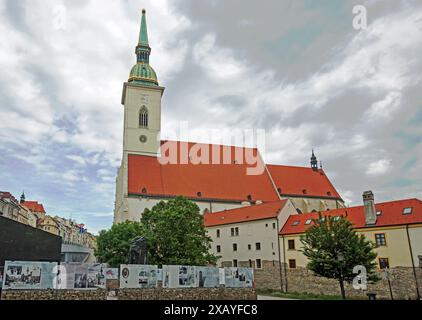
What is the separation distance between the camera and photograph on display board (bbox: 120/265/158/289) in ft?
62.4

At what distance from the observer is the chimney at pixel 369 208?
3250 centimetres

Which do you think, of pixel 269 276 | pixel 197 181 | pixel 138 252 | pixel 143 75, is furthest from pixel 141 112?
pixel 138 252

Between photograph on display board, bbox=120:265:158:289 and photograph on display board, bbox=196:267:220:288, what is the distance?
2.81 metres

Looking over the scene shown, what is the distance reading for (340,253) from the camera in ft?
87.1

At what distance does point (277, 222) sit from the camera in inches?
1545

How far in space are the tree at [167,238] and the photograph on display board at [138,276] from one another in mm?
9866

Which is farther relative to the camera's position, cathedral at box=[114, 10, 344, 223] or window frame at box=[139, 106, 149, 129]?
window frame at box=[139, 106, 149, 129]

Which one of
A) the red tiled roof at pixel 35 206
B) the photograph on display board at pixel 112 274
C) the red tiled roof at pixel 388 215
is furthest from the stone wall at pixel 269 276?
the red tiled roof at pixel 35 206

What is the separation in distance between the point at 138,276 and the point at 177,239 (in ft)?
38.5

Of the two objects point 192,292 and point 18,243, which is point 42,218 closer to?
point 18,243

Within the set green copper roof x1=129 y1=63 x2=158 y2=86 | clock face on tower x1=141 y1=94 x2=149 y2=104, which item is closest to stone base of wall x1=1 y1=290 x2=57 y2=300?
clock face on tower x1=141 y1=94 x2=149 y2=104

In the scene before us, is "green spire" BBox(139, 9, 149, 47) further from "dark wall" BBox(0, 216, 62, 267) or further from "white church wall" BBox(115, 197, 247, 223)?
"dark wall" BBox(0, 216, 62, 267)

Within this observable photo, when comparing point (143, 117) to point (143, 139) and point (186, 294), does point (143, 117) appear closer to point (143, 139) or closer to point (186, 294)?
point (143, 139)
